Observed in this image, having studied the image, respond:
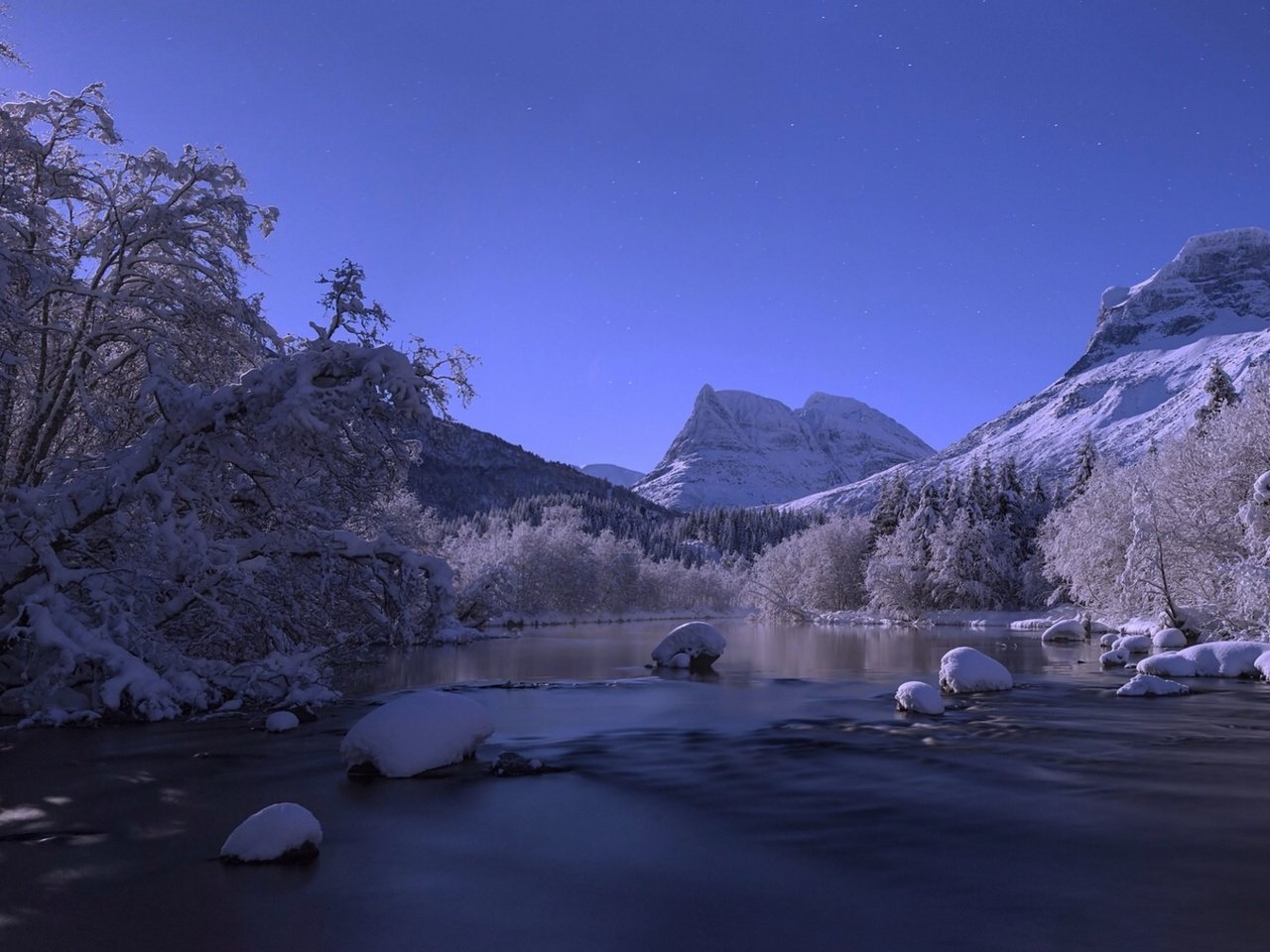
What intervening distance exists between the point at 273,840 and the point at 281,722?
8324 millimetres

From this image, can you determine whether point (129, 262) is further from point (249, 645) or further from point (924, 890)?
point (924, 890)

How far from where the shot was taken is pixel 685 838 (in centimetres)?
920

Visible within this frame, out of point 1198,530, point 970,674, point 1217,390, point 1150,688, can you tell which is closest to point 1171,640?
point 1198,530

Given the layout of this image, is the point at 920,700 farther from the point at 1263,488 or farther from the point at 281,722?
the point at 1263,488

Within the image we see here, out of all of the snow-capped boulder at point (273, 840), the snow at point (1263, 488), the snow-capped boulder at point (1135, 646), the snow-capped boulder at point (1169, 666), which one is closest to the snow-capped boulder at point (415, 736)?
the snow-capped boulder at point (273, 840)

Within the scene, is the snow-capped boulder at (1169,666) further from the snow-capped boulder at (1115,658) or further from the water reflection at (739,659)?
the snow-capped boulder at (1115,658)

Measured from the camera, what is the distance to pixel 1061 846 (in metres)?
8.68

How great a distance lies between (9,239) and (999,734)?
2146 cm

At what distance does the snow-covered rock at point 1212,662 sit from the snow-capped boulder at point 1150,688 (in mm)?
3093

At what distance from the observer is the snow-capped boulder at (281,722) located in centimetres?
1559

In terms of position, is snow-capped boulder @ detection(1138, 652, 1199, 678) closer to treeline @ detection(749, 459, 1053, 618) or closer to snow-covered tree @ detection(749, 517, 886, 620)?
treeline @ detection(749, 459, 1053, 618)

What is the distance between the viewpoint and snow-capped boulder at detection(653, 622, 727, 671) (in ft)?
107

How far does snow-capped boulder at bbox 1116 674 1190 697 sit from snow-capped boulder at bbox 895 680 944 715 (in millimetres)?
6298

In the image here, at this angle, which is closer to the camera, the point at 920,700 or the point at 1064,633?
the point at 920,700
